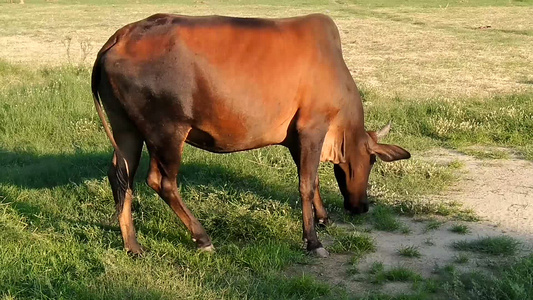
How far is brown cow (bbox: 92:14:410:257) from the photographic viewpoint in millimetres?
5188

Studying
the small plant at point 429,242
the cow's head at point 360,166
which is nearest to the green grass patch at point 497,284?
the small plant at point 429,242

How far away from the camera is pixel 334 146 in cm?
594

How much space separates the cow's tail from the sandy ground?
164cm

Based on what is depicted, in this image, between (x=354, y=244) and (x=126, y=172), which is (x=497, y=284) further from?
(x=126, y=172)

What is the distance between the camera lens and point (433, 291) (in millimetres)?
4684

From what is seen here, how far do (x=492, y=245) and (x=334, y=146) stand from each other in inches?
62.1

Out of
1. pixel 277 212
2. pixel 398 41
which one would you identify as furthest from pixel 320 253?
pixel 398 41

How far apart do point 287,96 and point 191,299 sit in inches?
75.2

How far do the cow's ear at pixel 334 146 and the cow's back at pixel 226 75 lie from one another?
0.81 feet

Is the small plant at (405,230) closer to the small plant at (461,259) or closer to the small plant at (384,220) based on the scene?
the small plant at (384,220)

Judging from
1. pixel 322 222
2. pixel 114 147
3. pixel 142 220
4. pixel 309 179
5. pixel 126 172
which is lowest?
pixel 142 220

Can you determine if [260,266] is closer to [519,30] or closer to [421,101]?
[421,101]

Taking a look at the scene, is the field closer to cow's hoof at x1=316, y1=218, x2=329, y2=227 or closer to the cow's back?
cow's hoof at x1=316, y1=218, x2=329, y2=227

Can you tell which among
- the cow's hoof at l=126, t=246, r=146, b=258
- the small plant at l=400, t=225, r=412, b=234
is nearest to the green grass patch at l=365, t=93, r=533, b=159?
the small plant at l=400, t=225, r=412, b=234
